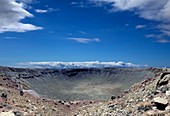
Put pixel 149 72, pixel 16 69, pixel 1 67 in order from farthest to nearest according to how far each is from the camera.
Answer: pixel 149 72
pixel 16 69
pixel 1 67

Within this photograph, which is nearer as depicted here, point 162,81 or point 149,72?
point 162,81

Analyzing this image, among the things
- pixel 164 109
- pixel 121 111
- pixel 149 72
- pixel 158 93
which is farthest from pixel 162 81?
pixel 149 72

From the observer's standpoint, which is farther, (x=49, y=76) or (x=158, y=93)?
(x=49, y=76)

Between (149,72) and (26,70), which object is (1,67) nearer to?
(26,70)

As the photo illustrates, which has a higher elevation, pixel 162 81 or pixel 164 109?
pixel 162 81

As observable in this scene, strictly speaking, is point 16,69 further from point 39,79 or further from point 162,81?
point 162,81

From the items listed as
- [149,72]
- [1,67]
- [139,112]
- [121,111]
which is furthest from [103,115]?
[149,72]

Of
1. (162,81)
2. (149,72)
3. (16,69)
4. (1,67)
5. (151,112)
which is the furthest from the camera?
A: (149,72)

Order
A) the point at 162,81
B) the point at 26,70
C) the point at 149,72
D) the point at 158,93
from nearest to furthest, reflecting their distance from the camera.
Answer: the point at 158,93 < the point at 162,81 < the point at 26,70 < the point at 149,72

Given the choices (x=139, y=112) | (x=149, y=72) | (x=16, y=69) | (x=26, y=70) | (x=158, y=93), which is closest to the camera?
(x=139, y=112)
